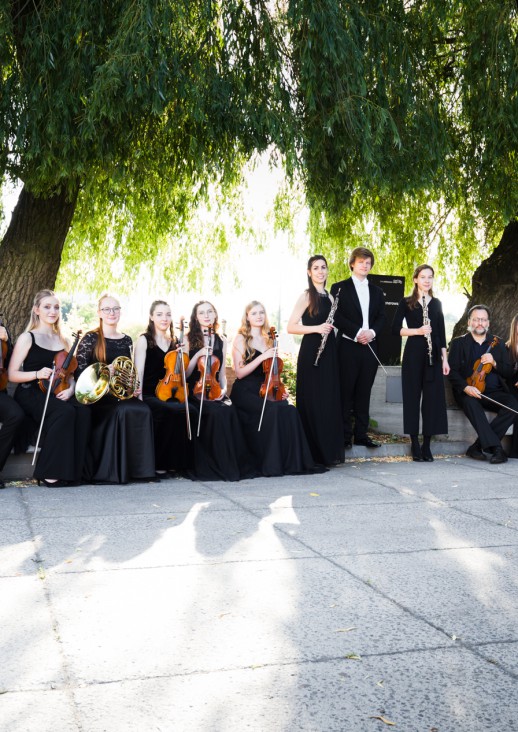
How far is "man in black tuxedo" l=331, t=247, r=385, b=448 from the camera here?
8305 millimetres

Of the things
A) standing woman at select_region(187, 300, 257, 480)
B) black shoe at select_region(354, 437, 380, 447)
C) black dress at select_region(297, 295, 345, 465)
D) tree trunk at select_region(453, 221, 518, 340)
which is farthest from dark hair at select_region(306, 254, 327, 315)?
tree trunk at select_region(453, 221, 518, 340)

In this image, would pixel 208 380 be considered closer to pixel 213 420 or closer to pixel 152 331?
pixel 213 420

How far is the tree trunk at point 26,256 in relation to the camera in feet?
31.1

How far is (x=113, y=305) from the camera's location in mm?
7289

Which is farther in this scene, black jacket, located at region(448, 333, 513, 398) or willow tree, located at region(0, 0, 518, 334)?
black jacket, located at region(448, 333, 513, 398)

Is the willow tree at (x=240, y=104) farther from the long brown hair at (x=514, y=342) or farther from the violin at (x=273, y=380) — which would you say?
the violin at (x=273, y=380)

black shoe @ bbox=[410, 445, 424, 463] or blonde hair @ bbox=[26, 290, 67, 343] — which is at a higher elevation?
blonde hair @ bbox=[26, 290, 67, 343]

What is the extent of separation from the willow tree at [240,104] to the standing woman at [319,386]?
1477 mm

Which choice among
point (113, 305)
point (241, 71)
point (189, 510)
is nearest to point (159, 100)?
point (241, 71)

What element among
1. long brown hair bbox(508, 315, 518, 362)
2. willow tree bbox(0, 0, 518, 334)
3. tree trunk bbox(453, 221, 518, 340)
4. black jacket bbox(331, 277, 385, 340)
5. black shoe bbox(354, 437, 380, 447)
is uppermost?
willow tree bbox(0, 0, 518, 334)

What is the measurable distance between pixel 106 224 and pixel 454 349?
4921 mm

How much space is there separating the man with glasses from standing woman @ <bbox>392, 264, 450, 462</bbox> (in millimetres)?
498

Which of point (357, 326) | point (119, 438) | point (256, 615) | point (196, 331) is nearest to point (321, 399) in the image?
point (357, 326)

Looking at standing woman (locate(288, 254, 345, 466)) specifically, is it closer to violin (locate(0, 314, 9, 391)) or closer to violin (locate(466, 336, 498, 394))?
violin (locate(466, 336, 498, 394))
